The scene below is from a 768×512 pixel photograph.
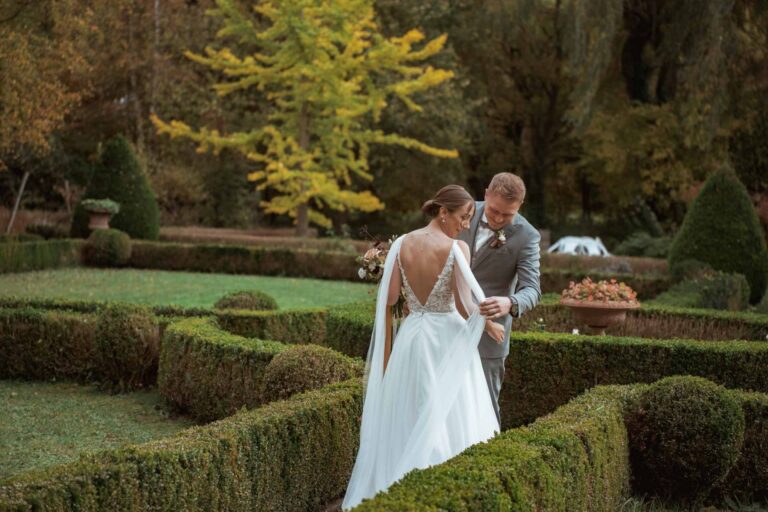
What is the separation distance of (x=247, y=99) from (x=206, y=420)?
25929 mm

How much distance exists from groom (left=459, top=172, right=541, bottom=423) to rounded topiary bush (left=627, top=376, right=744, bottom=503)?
114 centimetres

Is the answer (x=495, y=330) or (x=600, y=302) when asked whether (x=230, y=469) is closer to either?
(x=495, y=330)

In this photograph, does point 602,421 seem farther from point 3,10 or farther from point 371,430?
point 3,10

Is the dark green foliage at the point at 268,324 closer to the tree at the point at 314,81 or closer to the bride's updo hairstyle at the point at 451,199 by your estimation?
the bride's updo hairstyle at the point at 451,199

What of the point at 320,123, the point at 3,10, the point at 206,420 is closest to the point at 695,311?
the point at 206,420

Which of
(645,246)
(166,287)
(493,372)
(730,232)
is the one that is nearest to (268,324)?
(493,372)

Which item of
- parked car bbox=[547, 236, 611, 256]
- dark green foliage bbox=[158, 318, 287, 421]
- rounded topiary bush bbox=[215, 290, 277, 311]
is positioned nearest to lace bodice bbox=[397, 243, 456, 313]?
dark green foliage bbox=[158, 318, 287, 421]

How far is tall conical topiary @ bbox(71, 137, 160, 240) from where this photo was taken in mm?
22516

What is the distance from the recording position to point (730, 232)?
16.0m

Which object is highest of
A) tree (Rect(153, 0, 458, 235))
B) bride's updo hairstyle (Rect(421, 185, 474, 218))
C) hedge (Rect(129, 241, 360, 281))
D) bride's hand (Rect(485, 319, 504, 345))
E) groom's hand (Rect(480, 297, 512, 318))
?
tree (Rect(153, 0, 458, 235))

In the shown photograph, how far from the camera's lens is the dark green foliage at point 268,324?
10727 millimetres

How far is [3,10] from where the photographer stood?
1698 cm

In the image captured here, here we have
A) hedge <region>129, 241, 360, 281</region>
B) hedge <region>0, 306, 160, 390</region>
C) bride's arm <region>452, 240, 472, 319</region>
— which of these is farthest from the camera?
hedge <region>129, 241, 360, 281</region>

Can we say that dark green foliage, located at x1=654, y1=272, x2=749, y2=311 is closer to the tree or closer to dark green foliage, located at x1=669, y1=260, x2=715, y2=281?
dark green foliage, located at x1=669, y1=260, x2=715, y2=281
